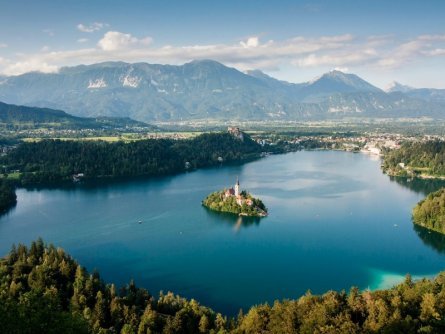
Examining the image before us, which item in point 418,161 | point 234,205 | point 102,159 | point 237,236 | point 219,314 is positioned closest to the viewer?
point 219,314

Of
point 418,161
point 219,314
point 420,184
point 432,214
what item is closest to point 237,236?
point 432,214

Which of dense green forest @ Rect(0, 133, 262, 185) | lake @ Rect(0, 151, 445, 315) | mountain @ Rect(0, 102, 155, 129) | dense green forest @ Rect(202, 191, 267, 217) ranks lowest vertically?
lake @ Rect(0, 151, 445, 315)

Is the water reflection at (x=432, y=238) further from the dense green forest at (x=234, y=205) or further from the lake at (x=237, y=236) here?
the dense green forest at (x=234, y=205)

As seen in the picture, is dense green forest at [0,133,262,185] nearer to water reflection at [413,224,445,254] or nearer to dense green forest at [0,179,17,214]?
dense green forest at [0,179,17,214]

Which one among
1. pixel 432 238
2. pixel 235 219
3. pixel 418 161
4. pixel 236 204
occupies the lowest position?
pixel 432 238

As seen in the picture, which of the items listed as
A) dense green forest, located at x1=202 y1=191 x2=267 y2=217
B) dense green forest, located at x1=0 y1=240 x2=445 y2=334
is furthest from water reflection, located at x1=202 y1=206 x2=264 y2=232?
dense green forest, located at x1=0 y1=240 x2=445 y2=334

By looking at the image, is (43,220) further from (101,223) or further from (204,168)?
(204,168)

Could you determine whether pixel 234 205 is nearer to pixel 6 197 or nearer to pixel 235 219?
pixel 235 219
